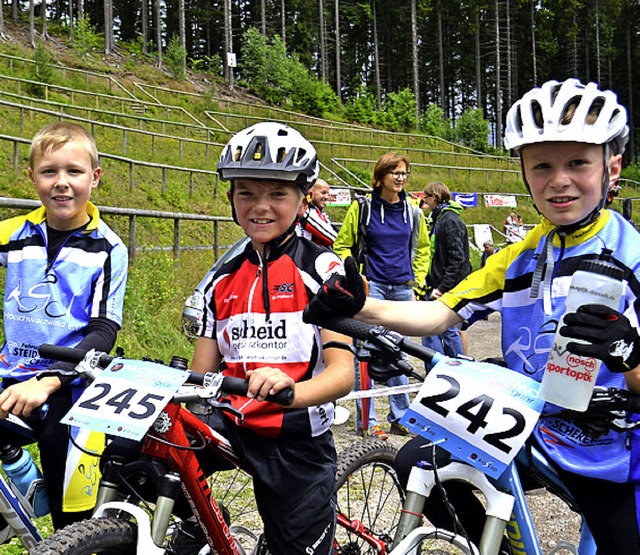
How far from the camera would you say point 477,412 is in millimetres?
1855

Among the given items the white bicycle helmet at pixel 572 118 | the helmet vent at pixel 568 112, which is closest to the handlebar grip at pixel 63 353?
the white bicycle helmet at pixel 572 118

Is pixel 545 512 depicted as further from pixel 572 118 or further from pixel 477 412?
pixel 572 118

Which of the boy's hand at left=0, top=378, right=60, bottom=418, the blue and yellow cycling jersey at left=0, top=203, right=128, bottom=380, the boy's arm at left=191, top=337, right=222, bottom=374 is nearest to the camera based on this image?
the boy's hand at left=0, top=378, right=60, bottom=418

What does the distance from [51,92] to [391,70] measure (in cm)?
4309

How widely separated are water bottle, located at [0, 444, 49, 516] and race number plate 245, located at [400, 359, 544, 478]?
63.2 inches

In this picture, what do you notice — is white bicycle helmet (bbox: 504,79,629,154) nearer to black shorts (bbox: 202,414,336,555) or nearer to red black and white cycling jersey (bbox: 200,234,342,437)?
red black and white cycling jersey (bbox: 200,234,342,437)

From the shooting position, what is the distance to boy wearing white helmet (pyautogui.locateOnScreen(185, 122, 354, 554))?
2.30m

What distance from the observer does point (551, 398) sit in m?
1.80

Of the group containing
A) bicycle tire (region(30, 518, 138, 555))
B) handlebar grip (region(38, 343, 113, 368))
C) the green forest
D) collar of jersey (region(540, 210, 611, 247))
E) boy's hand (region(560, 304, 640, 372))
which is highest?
the green forest

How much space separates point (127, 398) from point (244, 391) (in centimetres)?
34

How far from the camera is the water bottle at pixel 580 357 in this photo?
1.60m

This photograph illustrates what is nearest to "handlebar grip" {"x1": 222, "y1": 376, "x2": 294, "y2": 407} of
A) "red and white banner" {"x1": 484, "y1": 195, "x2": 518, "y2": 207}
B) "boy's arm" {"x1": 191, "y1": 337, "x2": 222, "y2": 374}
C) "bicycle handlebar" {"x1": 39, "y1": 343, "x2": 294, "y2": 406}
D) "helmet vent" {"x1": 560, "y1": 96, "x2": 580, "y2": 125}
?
"bicycle handlebar" {"x1": 39, "y1": 343, "x2": 294, "y2": 406}

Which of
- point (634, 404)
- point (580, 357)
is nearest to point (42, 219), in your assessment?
point (580, 357)

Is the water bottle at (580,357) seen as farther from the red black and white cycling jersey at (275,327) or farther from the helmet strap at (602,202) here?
the red black and white cycling jersey at (275,327)
